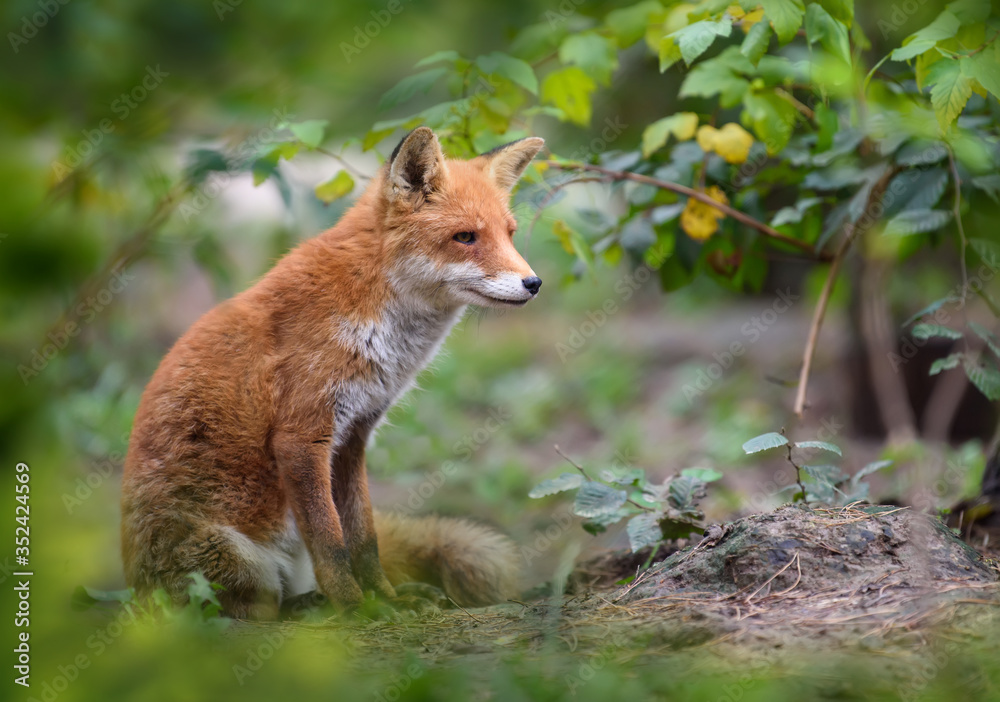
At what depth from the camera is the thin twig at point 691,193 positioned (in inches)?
166

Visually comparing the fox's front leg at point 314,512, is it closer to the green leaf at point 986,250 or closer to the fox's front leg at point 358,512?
the fox's front leg at point 358,512

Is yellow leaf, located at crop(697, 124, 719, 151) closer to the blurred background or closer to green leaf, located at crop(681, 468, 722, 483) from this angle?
the blurred background

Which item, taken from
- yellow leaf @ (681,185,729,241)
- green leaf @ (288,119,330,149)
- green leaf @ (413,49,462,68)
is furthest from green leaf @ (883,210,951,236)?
green leaf @ (288,119,330,149)

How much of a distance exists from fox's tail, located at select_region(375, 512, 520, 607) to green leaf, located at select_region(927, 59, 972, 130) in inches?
109

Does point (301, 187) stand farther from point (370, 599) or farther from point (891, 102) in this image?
point (891, 102)

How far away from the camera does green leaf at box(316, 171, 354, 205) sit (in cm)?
426

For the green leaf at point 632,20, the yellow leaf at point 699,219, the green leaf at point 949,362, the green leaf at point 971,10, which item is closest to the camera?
the green leaf at point 971,10

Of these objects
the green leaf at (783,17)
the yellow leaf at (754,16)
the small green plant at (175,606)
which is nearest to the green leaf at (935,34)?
the green leaf at (783,17)

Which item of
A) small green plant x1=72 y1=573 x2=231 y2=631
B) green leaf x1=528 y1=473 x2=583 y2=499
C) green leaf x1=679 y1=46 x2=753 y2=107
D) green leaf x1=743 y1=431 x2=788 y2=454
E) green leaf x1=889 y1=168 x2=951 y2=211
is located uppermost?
green leaf x1=679 y1=46 x2=753 y2=107

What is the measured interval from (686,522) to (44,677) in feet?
10.6

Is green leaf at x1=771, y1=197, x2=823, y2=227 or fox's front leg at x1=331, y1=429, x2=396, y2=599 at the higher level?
green leaf at x1=771, y1=197, x2=823, y2=227

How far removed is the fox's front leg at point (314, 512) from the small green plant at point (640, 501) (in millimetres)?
951

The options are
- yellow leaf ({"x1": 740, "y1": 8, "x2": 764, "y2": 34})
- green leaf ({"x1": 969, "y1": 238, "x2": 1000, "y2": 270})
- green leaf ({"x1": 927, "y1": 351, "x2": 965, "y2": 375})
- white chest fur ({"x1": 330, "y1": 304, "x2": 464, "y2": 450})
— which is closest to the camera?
green leaf ({"x1": 927, "y1": 351, "x2": 965, "y2": 375})

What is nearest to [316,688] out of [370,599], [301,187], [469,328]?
[370,599]
